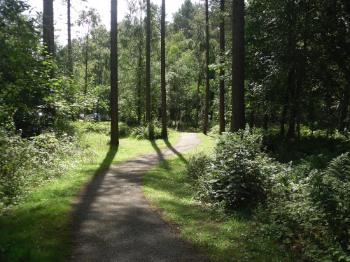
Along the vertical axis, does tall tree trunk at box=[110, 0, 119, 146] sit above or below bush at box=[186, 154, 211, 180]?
above

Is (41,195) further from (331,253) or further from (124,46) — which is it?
(124,46)

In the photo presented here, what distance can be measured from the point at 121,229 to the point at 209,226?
183 centimetres

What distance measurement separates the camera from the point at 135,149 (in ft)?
70.5

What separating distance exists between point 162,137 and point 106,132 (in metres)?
4.70

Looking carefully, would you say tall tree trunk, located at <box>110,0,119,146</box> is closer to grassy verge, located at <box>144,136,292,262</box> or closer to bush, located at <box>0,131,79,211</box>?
bush, located at <box>0,131,79,211</box>

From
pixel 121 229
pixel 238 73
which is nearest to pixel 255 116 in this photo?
pixel 238 73

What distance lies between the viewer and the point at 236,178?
10.0m

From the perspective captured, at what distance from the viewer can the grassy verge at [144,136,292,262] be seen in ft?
23.2

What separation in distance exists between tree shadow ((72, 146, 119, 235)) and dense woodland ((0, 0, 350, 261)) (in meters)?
1.42

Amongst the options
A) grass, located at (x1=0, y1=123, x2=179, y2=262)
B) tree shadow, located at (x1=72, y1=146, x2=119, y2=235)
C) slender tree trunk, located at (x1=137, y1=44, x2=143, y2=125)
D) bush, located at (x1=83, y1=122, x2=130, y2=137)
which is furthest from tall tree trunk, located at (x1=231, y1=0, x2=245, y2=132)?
slender tree trunk, located at (x1=137, y1=44, x2=143, y2=125)

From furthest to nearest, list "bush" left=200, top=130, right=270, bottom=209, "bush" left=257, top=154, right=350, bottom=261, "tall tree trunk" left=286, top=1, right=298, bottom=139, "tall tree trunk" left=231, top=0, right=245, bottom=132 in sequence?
"tall tree trunk" left=286, top=1, right=298, bottom=139
"tall tree trunk" left=231, top=0, right=245, bottom=132
"bush" left=200, top=130, right=270, bottom=209
"bush" left=257, top=154, right=350, bottom=261

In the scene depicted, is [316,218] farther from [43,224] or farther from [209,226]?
[43,224]

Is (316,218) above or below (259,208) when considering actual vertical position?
above

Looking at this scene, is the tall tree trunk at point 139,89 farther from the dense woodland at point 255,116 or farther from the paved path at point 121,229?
the paved path at point 121,229
